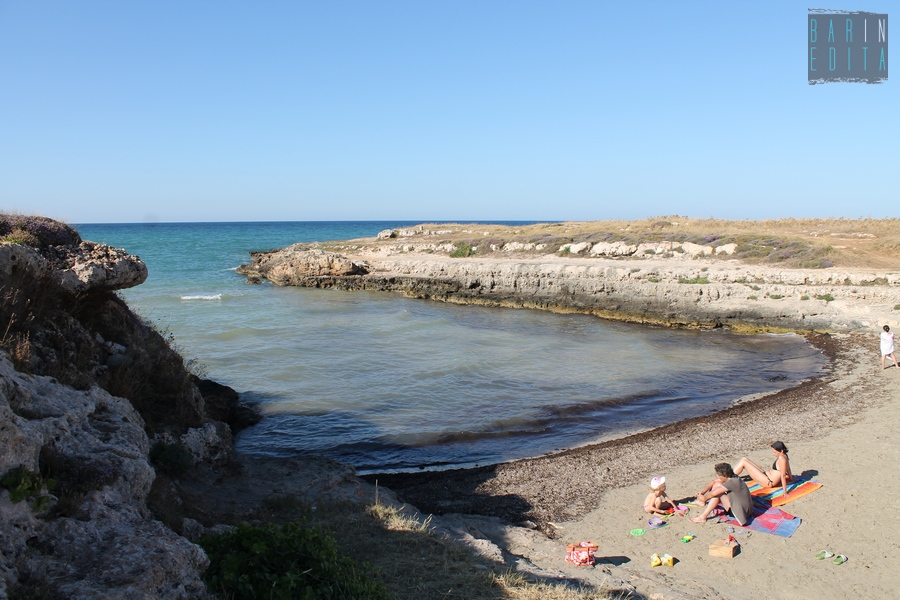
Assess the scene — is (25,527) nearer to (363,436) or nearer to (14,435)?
(14,435)

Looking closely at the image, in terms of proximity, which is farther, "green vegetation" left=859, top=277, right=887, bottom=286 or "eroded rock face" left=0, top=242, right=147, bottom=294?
"green vegetation" left=859, top=277, right=887, bottom=286

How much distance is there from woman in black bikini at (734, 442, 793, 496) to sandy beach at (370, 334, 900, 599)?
400mm

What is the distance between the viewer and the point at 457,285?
110ft

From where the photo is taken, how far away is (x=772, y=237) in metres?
34.0

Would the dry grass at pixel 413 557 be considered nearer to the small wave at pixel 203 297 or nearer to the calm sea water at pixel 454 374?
the calm sea water at pixel 454 374

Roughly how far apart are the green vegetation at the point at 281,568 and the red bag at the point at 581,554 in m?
2.90

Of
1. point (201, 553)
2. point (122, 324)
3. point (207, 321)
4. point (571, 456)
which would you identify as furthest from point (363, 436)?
point (207, 321)

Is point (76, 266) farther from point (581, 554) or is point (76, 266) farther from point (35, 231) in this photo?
point (581, 554)

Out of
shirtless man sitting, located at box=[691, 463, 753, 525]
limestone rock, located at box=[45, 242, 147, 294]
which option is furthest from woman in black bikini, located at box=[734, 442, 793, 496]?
limestone rock, located at box=[45, 242, 147, 294]

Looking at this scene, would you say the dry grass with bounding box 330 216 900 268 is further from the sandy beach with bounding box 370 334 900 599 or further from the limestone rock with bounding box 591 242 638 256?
the sandy beach with bounding box 370 334 900 599

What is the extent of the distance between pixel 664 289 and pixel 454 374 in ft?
46.4

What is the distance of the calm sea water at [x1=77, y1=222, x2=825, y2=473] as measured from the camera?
12016 millimetres

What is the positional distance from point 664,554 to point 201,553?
18.2 ft

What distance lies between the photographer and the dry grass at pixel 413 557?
5.06 meters
